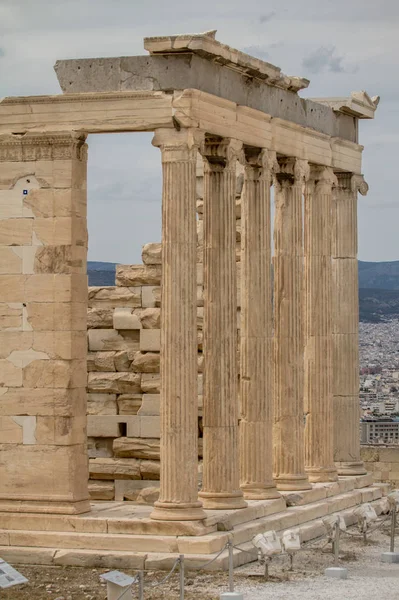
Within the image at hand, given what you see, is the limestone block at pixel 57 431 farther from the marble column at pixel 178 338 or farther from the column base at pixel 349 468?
the column base at pixel 349 468

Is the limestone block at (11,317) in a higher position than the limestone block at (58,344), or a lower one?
higher

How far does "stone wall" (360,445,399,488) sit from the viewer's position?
46.7 meters

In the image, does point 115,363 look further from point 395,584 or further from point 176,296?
point 395,584

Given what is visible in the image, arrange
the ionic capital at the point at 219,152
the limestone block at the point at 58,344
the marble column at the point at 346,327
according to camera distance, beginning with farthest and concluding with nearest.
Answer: the marble column at the point at 346,327 → the ionic capital at the point at 219,152 → the limestone block at the point at 58,344

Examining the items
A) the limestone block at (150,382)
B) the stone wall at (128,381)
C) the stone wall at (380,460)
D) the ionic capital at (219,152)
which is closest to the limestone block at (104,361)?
the stone wall at (128,381)

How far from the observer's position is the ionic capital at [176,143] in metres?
33.5

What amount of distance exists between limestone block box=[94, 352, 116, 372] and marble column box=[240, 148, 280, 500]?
3.45m

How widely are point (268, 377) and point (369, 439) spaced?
18.1 metres

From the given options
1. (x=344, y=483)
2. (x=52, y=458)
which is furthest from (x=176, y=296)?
(x=344, y=483)

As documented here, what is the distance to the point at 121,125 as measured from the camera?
111ft

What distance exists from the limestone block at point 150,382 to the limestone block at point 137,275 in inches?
73.9

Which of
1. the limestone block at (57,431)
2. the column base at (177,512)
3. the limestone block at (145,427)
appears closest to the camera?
the column base at (177,512)

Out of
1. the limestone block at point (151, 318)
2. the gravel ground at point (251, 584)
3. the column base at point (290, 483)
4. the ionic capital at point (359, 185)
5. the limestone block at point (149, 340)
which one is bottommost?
the gravel ground at point (251, 584)

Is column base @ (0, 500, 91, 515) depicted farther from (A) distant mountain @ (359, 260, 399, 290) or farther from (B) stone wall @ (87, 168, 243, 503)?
(A) distant mountain @ (359, 260, 399, 290)
